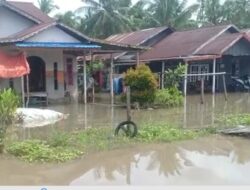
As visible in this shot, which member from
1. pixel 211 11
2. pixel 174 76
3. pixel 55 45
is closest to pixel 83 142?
pixel 55 45

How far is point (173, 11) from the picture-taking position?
41.6m

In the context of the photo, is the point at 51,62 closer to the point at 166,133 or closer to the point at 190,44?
the point at 190,44

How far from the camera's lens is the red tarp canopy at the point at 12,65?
18.7 meters

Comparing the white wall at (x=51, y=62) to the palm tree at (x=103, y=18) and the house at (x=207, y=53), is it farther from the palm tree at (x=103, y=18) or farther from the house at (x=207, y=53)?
the palm tree at (x=103, y=18)

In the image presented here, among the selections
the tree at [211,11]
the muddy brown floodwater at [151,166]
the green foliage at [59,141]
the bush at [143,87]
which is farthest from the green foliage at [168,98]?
the tree at [211,11]

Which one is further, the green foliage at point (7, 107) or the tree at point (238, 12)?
the tree at point (238, 12)

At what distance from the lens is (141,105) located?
19.1m

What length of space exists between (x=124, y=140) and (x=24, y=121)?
462 centimetres

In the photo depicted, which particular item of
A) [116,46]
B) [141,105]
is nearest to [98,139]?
[141,105]

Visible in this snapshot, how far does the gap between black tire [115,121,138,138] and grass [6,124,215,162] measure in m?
0.17

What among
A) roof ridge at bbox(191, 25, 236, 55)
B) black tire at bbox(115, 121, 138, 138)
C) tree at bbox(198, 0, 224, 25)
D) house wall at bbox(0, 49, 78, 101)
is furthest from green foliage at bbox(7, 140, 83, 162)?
tree at bbox(198, 0, 224, 25)

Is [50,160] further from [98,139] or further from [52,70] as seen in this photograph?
[52,70]

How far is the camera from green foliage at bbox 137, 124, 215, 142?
35.8 feet

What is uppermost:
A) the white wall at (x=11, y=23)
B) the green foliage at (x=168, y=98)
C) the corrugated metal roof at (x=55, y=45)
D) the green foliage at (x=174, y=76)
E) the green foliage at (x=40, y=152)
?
the white wall at (x=11, y=23)
